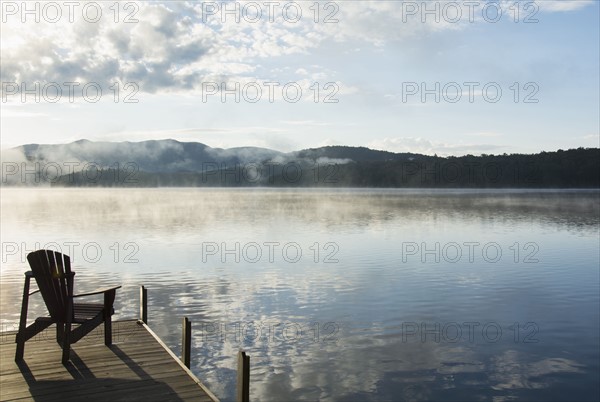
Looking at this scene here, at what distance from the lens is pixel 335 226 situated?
52.6 metres

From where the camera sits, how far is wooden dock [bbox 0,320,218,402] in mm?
7836

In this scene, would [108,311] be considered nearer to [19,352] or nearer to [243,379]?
[19,352]

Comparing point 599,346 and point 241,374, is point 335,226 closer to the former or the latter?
point 599,346

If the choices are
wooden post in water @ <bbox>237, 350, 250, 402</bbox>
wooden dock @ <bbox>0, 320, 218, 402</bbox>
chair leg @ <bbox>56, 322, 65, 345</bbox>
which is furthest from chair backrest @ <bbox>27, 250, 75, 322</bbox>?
wooden post in water @ <bbox>237, 350, 250, 402</bbox>

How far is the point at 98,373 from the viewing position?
8.73 metres

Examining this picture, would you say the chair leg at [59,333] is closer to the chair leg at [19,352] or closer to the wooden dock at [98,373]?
the wooden dock at [98,373]

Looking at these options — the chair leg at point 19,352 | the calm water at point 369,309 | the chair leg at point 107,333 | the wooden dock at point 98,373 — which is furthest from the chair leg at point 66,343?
the calm water at point 369,309

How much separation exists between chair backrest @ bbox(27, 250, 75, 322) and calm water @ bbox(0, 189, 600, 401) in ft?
8.26

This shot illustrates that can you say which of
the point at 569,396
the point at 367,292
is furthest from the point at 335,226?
the point at 569,396

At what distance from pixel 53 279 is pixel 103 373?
5.71 ft

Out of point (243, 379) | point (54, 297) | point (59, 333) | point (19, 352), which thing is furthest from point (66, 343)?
point (243, 379)

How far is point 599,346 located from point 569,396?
3715 millimetres

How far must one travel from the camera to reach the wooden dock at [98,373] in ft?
25.7

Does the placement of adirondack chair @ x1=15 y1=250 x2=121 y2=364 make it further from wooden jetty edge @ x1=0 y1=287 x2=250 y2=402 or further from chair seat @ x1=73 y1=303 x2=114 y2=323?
wooden jetty edge @ x1=0 y1=287 x2=250 y2=402
